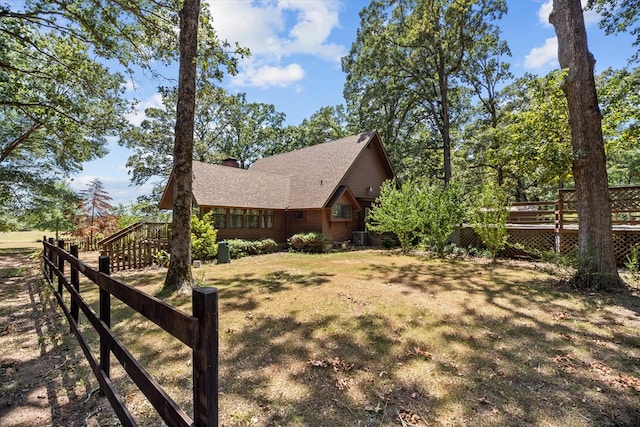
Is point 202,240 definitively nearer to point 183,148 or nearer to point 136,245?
point 136,245

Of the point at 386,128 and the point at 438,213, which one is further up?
the point at 386,128

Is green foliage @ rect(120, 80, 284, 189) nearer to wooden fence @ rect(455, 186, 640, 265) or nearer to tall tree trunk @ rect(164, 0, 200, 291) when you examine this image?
tall tree trunk @ rect(164, 0, 200, 291)

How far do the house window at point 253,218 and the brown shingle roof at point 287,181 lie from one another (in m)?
0.55

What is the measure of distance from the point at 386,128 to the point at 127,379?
25086mm

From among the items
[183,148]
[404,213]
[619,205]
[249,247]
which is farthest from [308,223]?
[619,205]

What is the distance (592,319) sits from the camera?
5273 mm

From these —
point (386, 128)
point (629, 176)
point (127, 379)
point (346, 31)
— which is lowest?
point (127, 379)

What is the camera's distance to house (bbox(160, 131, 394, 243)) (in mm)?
15883

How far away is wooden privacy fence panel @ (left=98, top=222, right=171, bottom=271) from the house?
248cm

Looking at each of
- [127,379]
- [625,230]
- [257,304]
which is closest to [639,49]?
[625,230]

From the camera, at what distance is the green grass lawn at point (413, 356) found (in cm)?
287

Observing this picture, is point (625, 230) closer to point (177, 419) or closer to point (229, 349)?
point (229, 349)

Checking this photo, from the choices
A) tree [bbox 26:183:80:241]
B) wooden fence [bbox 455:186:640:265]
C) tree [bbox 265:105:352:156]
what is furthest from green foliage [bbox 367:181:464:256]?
tree [bbox 26:183:80:241]

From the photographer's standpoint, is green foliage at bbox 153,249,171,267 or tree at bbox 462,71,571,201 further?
green foliage at bbox 153,249,171,267
